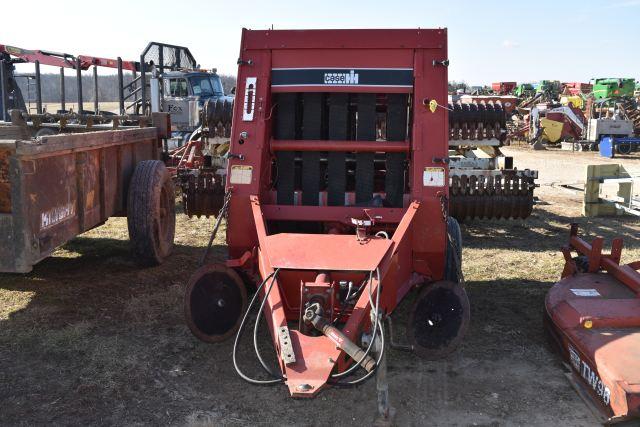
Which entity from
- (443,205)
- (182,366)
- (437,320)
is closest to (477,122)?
(443,205)

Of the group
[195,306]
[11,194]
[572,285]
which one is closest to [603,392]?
[572,285]

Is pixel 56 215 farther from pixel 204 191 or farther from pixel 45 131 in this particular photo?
pixel 204 191

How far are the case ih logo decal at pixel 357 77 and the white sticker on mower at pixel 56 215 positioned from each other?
190 centimetres

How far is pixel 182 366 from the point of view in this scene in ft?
12.7

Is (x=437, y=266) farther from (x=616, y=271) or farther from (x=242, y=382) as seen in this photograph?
(x=242, y=382)

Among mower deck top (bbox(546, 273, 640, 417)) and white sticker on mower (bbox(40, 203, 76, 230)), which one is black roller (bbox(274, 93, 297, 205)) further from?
mower deck top (bbox(546, 273, 640, 417))

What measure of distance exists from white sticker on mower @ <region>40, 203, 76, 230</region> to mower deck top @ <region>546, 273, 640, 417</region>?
3.34 meters

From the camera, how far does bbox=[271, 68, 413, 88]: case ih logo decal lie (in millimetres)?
4465

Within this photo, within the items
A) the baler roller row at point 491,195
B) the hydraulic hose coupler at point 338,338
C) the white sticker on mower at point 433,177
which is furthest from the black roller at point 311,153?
the baler roller row at point 491,195

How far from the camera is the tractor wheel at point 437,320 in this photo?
376 centimetres

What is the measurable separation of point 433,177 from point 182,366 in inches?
80.5

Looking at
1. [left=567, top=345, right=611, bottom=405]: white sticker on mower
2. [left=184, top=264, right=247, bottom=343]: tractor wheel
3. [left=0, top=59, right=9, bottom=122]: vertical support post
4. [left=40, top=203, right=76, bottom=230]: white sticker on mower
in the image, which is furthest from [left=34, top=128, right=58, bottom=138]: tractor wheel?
[left=567, top=345, right=611, bottom=405]: white sticker on mower

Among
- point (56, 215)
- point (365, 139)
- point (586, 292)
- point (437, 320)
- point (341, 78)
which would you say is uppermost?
point (341, 78)

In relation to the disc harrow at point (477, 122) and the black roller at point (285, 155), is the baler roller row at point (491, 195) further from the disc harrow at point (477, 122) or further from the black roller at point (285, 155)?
the black roller at point (285, 155)
